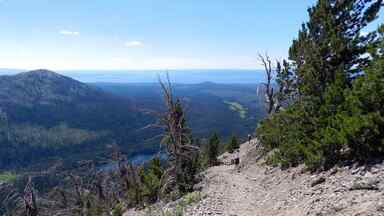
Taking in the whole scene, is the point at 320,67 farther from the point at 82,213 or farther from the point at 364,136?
the point at 82,213

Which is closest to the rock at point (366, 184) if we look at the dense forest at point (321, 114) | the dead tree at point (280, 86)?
the dense forest at point (321, 114)

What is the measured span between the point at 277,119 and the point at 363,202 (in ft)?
67.0

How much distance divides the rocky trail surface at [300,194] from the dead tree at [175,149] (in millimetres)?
1329

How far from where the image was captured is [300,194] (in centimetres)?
1653

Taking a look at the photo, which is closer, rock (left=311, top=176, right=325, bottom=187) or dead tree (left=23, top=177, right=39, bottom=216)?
rock (left=311, top=176, right=325, bottom=187)

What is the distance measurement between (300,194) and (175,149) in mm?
10636

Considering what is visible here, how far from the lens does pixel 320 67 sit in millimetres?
25578

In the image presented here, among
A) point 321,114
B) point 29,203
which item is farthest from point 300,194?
point 29,203

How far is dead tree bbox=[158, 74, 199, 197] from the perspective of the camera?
24422 millimetres

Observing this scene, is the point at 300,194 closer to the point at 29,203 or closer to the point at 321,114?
the point at 321,114

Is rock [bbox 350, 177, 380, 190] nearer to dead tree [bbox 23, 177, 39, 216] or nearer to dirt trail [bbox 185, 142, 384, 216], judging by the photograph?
dirt trail [bbox 185, 142, 384, 216]

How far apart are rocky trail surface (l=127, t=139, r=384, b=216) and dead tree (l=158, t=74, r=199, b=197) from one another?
133cm

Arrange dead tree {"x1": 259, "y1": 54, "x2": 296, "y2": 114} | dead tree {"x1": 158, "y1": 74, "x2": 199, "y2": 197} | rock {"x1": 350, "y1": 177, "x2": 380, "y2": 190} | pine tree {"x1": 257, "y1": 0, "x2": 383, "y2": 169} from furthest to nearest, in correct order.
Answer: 1. dead tree {"x1": 259, "y1": 54, "x2": 296, "y2": 114}
2. dead tree {"x1": 158, "y1": 74, "x2": 199, "y2": 197}
3. pine tree {"x1": 257, "y1": 0, "x2": 383, "y2": 169}
4. rock {"x1": 350, "y1": 177, "x2": 380, "y2": 190}

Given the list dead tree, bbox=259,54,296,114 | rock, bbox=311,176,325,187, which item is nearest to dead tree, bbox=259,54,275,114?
dead tree, bbox=259,54,296,114
